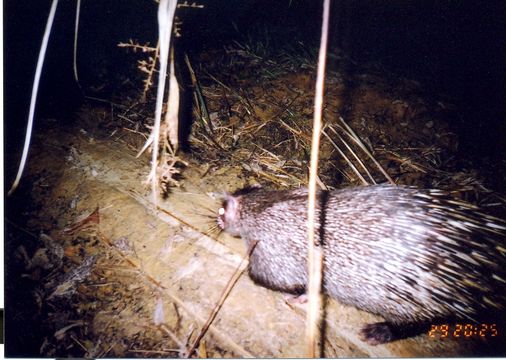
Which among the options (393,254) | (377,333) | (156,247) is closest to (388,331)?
(377,333)

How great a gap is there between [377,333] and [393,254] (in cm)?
50

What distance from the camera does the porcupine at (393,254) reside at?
4.96 ft

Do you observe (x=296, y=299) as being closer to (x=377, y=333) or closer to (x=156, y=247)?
(x=377, y=333)

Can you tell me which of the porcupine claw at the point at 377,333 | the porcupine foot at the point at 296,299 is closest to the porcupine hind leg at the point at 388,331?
the porcupine claw at the point at 377,333

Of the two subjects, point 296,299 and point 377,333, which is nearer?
point 377,333

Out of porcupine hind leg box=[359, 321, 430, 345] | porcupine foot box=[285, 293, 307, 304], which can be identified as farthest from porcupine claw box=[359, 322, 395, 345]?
porcupine foot box=[285, 293, 307, 304]

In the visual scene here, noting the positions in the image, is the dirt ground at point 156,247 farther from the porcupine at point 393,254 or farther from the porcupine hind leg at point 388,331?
the porcupine at point 393,254

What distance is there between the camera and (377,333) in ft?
5.54

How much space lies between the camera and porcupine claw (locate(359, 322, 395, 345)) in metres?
1.66

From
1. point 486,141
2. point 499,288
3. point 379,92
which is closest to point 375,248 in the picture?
point 499,288

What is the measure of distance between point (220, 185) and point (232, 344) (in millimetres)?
1240

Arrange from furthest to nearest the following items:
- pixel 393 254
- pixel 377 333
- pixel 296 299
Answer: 1. pixel 296 299
2. pixel 377 333
3. pixel 393 254

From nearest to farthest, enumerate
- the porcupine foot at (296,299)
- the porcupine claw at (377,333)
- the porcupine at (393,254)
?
the porcupine at (393,254) → the porcupine claw at (377,333) → the porcupine foot at (296,299)

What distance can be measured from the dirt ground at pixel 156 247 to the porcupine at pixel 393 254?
0.17 meters
